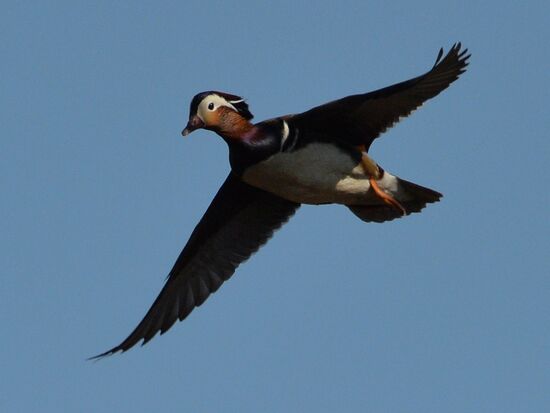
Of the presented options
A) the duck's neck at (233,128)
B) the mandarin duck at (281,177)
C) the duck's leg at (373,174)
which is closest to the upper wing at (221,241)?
the mandarin duck at (281,177)

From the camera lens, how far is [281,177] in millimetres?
12758

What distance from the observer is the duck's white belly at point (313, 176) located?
41.8ft

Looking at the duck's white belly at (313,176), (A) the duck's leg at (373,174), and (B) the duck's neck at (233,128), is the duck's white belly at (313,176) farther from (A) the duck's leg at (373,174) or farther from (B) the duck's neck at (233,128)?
(B) the duck's neck at (233,128)

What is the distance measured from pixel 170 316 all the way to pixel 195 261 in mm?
615

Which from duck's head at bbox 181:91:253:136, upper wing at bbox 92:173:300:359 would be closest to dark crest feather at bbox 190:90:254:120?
duck's head at bbox 181:91:253:136

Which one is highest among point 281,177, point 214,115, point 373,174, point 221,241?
point 373,174

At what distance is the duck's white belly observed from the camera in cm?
1274

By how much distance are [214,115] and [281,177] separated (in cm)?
77

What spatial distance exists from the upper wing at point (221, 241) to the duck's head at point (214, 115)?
1116mm

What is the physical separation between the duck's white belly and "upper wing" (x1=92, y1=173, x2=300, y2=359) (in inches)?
30.1

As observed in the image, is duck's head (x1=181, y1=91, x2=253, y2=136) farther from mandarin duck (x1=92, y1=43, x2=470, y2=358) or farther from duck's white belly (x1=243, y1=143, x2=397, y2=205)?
duck's white belly (x1=243, y1=143, x2=397, y2=205)

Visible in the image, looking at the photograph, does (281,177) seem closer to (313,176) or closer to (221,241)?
(313,176)

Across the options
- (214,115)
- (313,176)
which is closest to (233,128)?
(214,115)

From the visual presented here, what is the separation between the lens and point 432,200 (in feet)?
45.3
